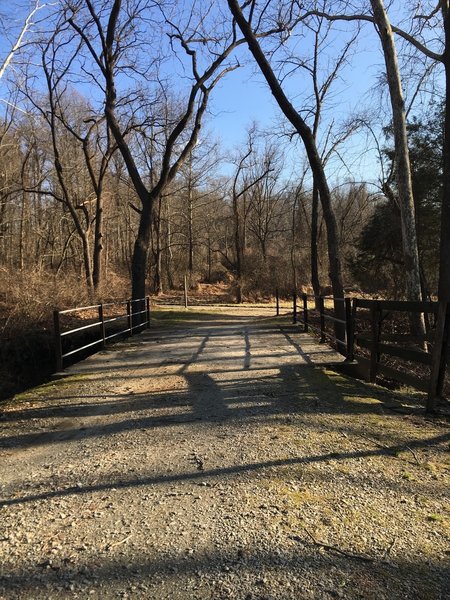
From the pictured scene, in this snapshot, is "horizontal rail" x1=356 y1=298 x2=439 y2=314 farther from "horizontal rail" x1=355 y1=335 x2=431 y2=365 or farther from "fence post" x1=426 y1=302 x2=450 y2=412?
"horizontal rail" x1=355 y1=335 x2=431 y2=365

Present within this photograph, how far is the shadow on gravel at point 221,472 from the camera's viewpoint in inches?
152

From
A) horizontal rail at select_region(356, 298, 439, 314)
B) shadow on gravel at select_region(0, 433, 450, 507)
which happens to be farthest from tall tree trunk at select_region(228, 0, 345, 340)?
shadow on gravel at select_region(0, 433, 450, 507)

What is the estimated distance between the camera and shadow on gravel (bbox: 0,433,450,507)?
385 cm

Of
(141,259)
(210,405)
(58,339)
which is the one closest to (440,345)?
(210,405)

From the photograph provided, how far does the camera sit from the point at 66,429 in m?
5.61

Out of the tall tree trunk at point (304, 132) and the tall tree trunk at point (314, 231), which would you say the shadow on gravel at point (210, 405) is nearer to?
the tall tree trunk at point (304, 132)

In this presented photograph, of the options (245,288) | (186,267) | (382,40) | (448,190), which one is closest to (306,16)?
(382,40)

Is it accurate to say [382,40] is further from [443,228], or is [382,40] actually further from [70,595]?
[70,595]

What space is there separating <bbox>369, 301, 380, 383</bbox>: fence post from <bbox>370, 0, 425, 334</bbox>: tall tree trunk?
5265 millimetres

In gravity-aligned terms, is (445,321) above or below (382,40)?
below

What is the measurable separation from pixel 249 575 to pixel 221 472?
1.46 metres

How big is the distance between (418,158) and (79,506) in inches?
871

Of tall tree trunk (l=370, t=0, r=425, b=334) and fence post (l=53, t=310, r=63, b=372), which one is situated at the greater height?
tall tree trunk (l=370, t=0, r=425, b=334)

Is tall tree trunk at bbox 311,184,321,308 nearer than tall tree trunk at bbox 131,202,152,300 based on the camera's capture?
No
